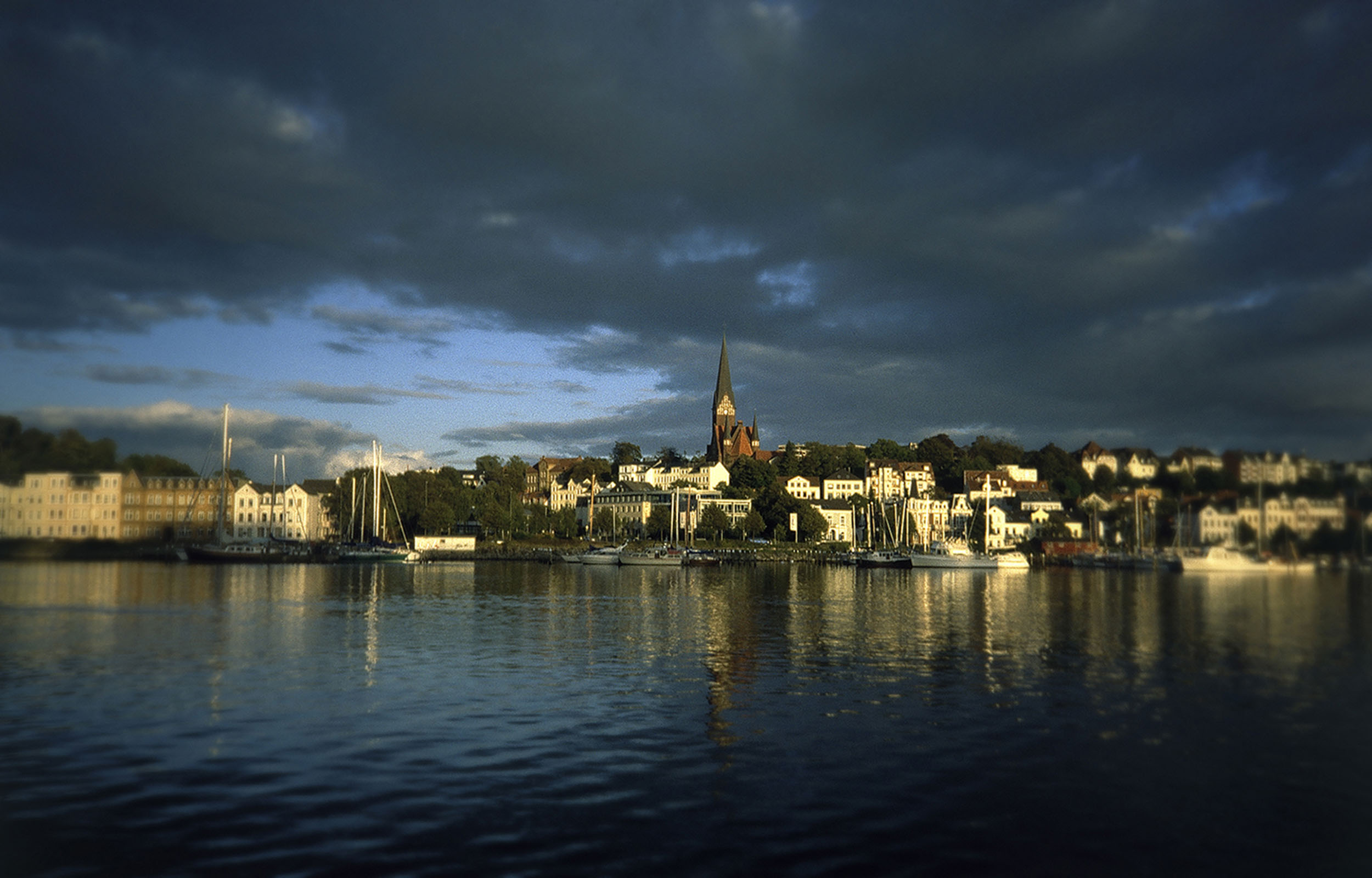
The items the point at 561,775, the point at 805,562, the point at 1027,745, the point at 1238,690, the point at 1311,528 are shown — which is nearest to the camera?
the point at 561,775

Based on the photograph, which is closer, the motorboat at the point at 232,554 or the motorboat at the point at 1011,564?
the motorboat at the point at 232,554

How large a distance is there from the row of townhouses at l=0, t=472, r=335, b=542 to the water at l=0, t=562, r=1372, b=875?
4109mm

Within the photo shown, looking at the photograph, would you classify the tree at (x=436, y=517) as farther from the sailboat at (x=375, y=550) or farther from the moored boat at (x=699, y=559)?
the moored boat at (x=699, y=559)

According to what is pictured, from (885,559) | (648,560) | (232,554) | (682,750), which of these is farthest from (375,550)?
(682,750)

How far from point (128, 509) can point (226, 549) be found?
67.9 meters

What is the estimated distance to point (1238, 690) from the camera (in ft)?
77.4

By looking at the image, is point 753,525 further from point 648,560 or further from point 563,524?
point 648,560

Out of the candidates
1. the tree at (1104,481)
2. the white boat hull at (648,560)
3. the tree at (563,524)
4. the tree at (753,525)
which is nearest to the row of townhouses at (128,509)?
the tree at (563,524)

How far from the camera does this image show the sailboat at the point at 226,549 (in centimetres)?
10650

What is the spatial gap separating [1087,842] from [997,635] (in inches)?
1066

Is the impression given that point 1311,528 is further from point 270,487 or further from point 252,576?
point 270,487

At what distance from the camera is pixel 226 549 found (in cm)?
10881

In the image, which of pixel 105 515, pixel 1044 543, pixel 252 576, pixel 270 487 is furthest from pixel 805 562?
pixel 105 515

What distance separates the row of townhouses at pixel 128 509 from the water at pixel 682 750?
411cm
